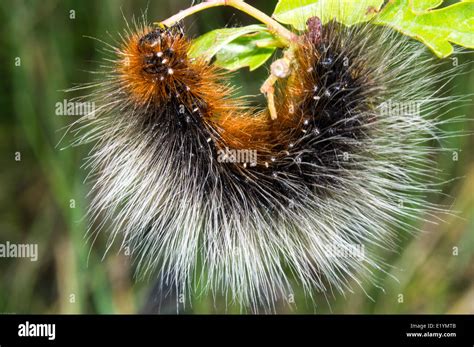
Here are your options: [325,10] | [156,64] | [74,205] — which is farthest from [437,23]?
[74,205]

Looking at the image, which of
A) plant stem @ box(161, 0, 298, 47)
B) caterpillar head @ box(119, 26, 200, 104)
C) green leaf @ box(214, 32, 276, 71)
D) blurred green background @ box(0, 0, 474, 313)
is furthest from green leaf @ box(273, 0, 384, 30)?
blurred green background @ box(0, 0, 474, 313)

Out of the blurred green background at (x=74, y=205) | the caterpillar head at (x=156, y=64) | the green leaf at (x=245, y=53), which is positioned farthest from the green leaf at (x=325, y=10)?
the blurred green background at (x=74, y=205)

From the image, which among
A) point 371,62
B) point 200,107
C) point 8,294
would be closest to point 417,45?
point 371,62

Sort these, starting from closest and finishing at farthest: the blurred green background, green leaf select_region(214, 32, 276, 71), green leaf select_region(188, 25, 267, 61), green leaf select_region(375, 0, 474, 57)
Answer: green leaf select_region(375, 0, 474, 57)
green leaf select_region(188, 25, 267, 61)
green leaf select_region(214, 32, 276, 71)
the blurred green background

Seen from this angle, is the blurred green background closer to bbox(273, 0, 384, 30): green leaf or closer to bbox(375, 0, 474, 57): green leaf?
bbox(273, 0, 384, 30): green leaf

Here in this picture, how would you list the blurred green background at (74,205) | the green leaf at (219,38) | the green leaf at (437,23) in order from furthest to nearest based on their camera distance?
1. the blurred green background at (74,205)
2. the green leaf at (219,38)
3. the green leaf at (437,23)

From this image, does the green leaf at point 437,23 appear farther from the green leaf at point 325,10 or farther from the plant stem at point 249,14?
the plant stem at point 249,14
